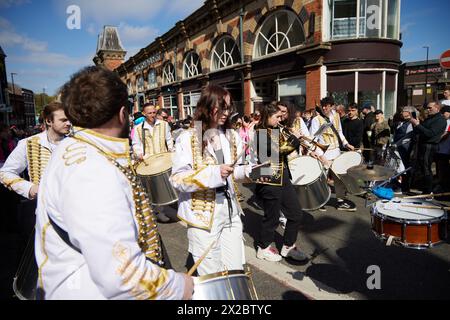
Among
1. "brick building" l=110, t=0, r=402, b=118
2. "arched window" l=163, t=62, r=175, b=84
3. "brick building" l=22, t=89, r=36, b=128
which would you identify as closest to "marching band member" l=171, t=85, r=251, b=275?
"brick building" l=110, t=0, r=402, b=118

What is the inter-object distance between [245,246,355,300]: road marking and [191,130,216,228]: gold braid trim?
1.43 metres

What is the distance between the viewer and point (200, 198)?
2.38 metres

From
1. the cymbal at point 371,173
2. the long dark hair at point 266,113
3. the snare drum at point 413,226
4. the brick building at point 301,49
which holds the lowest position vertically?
the snare drum at point 413,226

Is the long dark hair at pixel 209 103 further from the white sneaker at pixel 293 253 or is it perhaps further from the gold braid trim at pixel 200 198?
the white sneaker at pixel 293 253

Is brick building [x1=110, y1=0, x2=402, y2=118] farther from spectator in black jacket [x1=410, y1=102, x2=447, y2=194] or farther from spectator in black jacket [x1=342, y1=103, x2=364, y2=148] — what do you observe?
spectator in black jacket [x1=410, y1=102, x2=447, y2=194]

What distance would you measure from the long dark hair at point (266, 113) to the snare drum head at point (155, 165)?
5.48 ft

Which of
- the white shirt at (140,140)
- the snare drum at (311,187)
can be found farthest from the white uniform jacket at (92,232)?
the white shirt at (140,140)

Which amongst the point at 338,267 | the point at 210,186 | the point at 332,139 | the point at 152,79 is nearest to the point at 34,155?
the point at 210,186

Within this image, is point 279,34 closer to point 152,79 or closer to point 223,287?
point 223,287

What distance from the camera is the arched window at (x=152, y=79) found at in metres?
27.4

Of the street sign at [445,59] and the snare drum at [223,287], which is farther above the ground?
the street sign at [445,59]

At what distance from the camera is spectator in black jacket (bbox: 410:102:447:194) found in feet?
19.8
